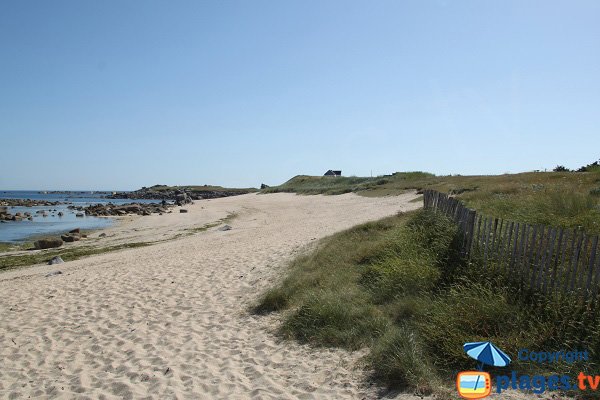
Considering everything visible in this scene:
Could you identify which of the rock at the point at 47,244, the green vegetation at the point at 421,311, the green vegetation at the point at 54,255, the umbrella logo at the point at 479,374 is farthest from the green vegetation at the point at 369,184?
the umbrella logo at the point at 479,374

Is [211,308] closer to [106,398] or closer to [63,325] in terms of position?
[63,325]

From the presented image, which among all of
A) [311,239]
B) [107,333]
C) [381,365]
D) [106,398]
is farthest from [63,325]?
[311,239]

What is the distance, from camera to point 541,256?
6.09 meters

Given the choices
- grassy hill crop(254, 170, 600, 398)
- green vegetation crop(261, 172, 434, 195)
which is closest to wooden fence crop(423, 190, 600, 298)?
grassy hill crop(254, 170, 600, 398)

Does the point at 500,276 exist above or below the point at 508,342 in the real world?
above

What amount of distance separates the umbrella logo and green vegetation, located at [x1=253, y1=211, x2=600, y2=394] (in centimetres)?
18

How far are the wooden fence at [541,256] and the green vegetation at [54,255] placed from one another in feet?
51.9

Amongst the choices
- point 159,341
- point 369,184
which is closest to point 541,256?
point 159,341

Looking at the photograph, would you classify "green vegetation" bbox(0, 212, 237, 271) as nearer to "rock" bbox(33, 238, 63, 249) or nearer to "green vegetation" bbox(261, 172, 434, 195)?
"rock" bbox(33, 238, 63, 249)

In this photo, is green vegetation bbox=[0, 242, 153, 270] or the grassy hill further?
green vegetation bbox=[0, 242, 153, 270]

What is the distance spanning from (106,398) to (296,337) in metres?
2.78

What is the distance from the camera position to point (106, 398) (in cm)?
515

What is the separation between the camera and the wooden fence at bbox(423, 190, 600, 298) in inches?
217

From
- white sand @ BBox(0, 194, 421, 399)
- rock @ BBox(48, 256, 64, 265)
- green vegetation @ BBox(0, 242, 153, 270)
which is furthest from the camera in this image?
green vegetation @ BBox(0, 242, 153, 270)
